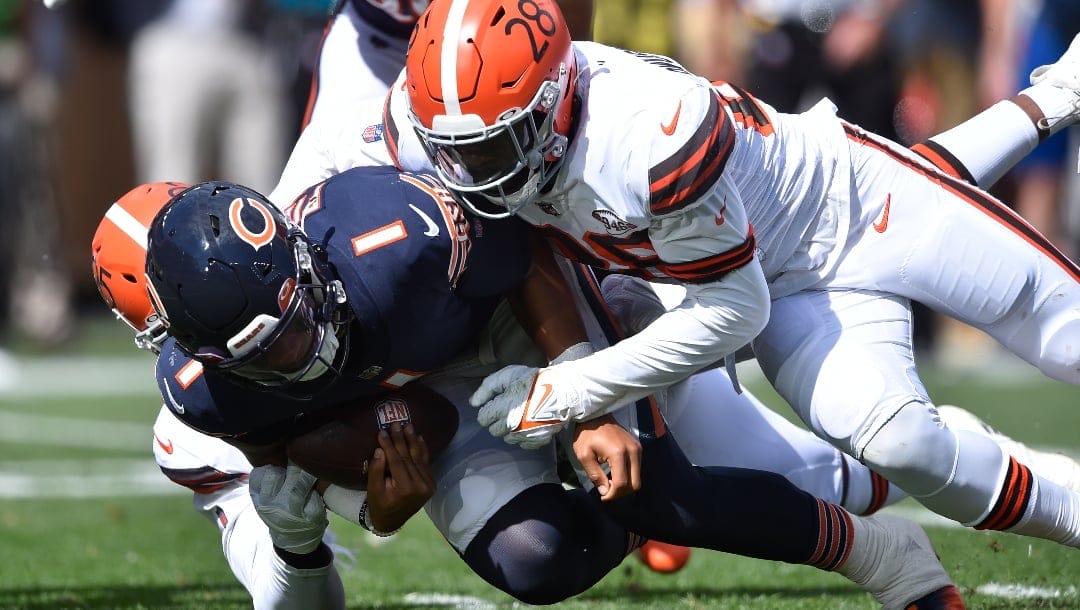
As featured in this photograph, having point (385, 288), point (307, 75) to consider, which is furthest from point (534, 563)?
point (307, 75)

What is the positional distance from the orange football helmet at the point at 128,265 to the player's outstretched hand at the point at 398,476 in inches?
21.7

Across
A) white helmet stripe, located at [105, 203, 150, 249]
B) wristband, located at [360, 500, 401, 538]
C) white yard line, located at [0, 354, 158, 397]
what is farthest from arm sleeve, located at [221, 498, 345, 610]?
white yard line, located at [0, 354, 158, 397]

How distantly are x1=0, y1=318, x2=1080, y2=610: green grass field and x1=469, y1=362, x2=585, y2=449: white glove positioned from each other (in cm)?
97

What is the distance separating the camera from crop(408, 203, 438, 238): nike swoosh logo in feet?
10.6

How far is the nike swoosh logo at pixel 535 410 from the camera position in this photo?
324cm

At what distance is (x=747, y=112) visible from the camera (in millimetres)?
3574

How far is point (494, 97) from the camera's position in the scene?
10.4 feet

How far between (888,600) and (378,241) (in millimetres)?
1491

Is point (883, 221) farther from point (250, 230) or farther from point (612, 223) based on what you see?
point (250, 230)

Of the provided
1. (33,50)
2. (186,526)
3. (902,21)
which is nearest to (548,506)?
(186,526)

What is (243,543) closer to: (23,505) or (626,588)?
(626,588)

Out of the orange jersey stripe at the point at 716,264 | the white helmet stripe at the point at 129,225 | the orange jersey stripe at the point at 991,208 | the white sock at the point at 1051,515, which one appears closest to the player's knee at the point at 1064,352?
the orange jersey stripe at the point at 991,208

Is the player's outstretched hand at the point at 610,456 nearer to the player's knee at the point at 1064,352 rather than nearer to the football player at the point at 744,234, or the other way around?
the football player at the point at 744,234

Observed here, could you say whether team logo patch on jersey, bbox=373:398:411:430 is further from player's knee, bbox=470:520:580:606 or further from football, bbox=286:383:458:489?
player's knee, bbox=470:520:580:606
